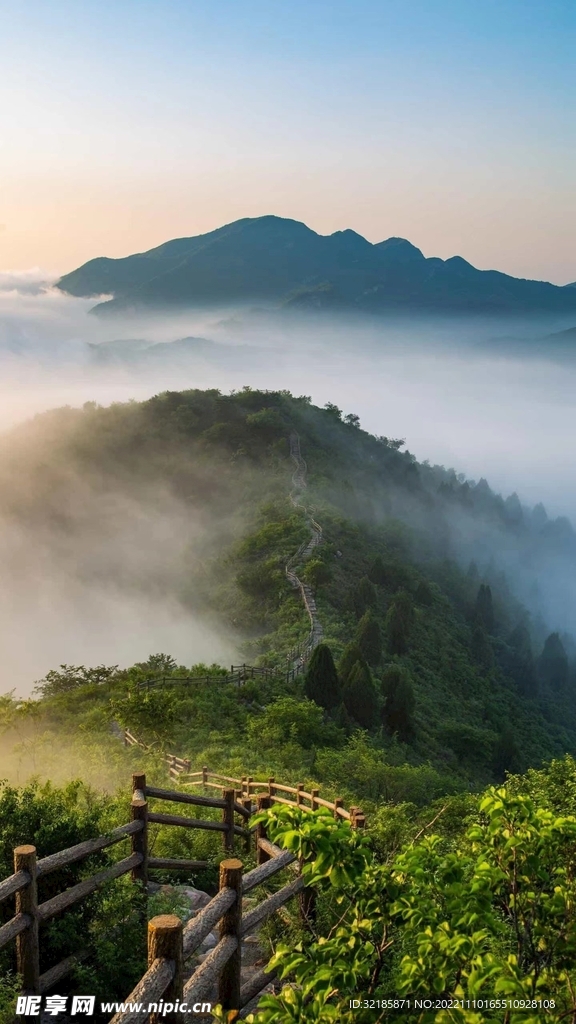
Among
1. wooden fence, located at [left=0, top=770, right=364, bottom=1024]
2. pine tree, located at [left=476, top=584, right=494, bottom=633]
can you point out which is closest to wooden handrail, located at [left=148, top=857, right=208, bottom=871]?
wooden fence, located at [left=0, top=770, right=364, bottom=1024]

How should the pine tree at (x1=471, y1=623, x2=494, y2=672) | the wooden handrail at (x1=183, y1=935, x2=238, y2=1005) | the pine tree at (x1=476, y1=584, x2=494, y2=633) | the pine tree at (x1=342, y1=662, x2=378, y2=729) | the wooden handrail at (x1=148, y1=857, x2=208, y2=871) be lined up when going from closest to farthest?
the wooden handrail at (x1=183, y1=935, x2=238, y2=1005), the wooden handrail at (x1=148, y1=857, x2=208, y2=871), the pine tree at (x1=342, y1=662, x2=378, y2=729), the pine tree at (x1=471, y1=623, x2=494, y2=672), the pine tree at (x1=476, y1=584, x2=494, y2=633)

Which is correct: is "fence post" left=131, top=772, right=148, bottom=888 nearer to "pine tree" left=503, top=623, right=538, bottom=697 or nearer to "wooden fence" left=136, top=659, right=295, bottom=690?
"wooden fence" left=136, top=659, right=295, bottom=690

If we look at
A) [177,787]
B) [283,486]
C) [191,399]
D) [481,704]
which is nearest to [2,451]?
[191,399]

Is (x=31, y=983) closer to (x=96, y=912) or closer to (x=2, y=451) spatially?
(x=96, y=912)

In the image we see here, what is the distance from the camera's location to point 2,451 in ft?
286

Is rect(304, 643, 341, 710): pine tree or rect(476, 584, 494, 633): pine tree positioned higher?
rect(304, 643, 341, 710): pine tree

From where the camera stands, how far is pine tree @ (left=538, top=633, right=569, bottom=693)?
84312 millimetres

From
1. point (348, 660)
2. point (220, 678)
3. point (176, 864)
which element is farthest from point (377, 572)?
point (176, 864)

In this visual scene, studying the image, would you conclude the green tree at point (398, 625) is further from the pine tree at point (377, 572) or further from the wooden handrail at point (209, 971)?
the wooden handrail at point (209, 971)

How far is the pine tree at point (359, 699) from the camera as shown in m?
38.1

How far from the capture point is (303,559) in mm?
57375

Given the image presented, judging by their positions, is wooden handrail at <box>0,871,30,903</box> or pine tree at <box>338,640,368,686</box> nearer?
wooden handrail at <box>0,871,30,903</box>

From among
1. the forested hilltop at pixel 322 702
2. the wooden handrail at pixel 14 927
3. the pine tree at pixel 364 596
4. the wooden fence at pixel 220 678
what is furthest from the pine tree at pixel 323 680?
the wooden handrail at pixel 14 927

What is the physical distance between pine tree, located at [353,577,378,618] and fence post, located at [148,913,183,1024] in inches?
1922
